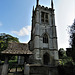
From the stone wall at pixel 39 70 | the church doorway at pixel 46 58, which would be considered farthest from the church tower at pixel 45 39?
the stone wall at pixel 39 70

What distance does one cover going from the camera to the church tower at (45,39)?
668 inches

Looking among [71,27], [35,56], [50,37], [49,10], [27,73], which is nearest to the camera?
[27,73]

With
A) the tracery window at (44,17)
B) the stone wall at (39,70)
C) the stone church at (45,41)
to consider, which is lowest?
the stone wall at (39,70)

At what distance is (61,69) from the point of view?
A: 9.28 metres

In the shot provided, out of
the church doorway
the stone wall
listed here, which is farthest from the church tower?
the stone wall

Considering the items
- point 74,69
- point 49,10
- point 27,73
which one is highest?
point 49,10

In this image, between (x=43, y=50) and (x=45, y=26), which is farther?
(x=45, y=26)

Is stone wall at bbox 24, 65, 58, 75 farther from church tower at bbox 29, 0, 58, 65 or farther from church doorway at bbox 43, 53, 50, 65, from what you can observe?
church doorway at bbox 43, 53, 50, 65

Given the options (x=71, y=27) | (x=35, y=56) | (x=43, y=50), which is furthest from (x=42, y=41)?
(x=71, y=27)

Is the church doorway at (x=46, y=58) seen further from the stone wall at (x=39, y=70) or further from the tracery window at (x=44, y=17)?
the tracery window at (x=44, y=17)

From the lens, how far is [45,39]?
19078 mm

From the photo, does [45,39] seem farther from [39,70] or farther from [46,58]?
[39,70]

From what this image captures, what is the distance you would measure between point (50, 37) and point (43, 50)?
4469 mm

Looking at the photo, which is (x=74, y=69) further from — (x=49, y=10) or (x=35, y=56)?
(x=49, y=10)
